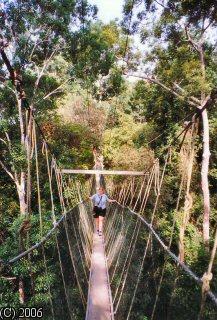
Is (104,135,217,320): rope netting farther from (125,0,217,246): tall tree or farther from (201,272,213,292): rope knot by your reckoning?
(125,0,217,246): tall tree

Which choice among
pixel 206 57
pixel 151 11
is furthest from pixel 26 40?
pixel 206 57

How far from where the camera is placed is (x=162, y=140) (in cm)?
1183

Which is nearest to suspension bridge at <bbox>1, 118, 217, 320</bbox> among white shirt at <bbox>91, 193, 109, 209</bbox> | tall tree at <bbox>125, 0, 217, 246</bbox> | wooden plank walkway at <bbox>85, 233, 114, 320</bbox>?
wooden plank walkway at <bbox>85, 233, 114, 320</bbox>

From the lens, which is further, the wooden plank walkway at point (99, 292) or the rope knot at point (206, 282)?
the wooden plank walkway at point (99, 292)

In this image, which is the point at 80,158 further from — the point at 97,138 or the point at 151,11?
the point at 151,11

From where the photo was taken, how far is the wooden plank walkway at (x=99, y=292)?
127 inches

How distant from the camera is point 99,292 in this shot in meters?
3.77

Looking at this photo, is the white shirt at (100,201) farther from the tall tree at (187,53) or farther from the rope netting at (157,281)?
the tall tree at (187,53)

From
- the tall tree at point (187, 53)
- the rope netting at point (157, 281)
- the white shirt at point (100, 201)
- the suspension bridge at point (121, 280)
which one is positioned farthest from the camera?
the tall tree at point (187, 53)

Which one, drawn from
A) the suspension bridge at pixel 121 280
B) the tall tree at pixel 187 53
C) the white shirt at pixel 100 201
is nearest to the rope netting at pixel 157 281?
the suspension bridge at pixel 121 280

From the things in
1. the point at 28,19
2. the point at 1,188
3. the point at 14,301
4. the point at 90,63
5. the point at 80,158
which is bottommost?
the point at 14,301

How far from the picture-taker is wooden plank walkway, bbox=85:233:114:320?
3232mm

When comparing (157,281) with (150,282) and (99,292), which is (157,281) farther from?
(99,292)

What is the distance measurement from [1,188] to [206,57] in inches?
236
